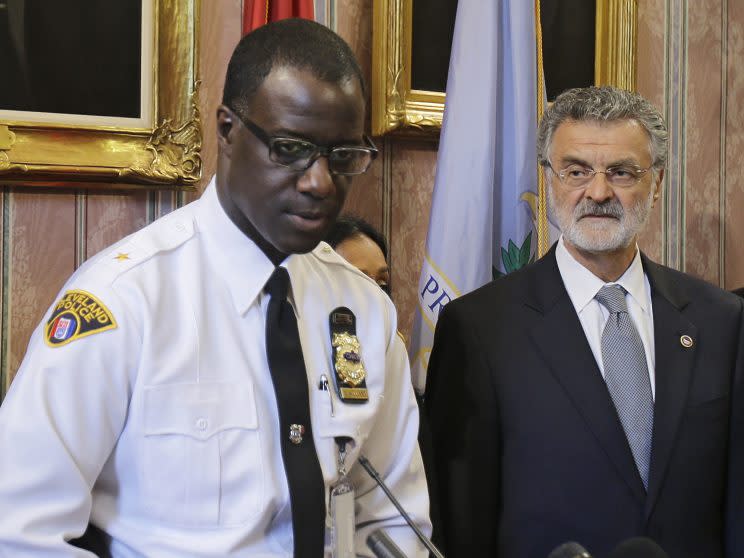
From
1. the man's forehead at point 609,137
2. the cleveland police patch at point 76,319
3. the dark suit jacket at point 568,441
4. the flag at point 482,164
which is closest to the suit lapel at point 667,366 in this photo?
the dark suit jacket at point 568,441

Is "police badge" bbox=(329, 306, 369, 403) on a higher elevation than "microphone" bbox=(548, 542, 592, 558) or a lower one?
higher

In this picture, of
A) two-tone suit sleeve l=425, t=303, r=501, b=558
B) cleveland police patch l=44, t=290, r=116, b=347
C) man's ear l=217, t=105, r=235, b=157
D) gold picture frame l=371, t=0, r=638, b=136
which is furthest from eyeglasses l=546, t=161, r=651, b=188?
cleveland police patch l=44, t=290, r=116, b=347

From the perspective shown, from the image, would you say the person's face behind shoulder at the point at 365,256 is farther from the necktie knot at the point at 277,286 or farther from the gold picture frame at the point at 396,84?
the necktie knot at the point at 277,286

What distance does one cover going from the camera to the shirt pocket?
1302 millimetres

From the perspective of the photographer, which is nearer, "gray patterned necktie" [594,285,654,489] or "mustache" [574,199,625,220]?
"gray patterned necktie" [594,285,654,489]

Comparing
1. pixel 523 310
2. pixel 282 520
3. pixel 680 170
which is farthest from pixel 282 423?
pixel 680 170

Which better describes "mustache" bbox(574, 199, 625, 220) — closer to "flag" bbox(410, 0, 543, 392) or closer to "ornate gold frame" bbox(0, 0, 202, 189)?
"flag" bbox(410, 0, 543, 392)

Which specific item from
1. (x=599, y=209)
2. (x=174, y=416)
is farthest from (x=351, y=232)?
(x=174, y=416)

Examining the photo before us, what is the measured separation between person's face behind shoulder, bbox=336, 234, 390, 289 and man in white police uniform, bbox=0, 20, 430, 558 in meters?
1.02

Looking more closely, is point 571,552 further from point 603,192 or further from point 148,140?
point 148,140

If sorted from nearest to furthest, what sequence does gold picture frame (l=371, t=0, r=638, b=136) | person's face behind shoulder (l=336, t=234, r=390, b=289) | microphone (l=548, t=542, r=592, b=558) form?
1. microphone (l=548, t=542, r=592, b=558)
2. person's face behind shoulder (l=336, t=234, r=390, b=289)
3. gold picture frame (l=371, t=0, r=638, b=136)

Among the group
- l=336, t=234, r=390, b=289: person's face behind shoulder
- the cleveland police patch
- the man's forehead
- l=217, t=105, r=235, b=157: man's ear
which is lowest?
the cleveland police patch

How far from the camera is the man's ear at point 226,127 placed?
4.62 feet

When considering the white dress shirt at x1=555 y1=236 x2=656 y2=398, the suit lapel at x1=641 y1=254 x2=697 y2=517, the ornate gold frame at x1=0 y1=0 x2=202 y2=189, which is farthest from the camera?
the ornate gold frame at x1=0 y1=0 x2=202 y2=189
